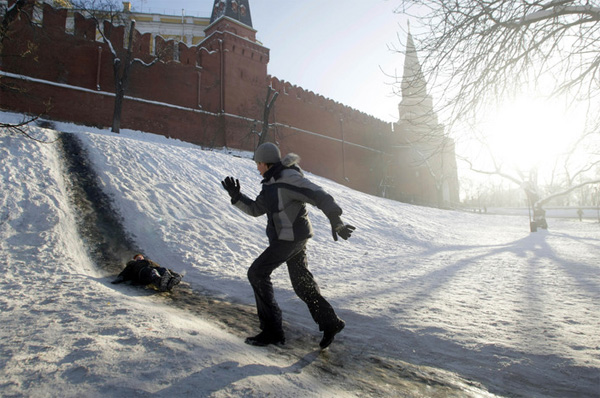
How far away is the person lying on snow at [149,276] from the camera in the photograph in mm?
4238

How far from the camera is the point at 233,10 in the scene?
25750 mm

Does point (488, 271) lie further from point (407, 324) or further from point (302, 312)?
point (302, 312)

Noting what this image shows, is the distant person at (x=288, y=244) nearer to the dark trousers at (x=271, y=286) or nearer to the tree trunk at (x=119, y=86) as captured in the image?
the dark trousers at (x=271, y=286)

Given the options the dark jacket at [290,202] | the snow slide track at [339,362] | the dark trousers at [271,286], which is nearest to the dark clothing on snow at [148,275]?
the snow slide track at [339,362]

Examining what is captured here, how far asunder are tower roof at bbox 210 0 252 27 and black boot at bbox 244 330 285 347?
26.7m

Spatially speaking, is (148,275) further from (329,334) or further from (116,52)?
(116,52)

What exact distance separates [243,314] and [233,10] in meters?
26.8

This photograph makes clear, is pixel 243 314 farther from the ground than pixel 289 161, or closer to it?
closer to it

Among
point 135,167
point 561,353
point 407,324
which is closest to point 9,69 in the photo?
point 135,167

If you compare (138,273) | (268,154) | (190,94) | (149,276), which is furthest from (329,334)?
(190,94)

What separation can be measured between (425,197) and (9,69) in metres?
36.0

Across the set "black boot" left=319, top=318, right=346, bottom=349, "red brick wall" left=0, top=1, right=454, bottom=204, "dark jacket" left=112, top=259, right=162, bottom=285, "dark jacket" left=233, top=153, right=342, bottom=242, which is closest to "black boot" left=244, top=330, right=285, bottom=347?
"black boot" left=319, top=318, right=346, bottom=349

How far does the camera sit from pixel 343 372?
7.89 ft

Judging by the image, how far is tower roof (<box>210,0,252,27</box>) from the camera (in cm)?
2550
